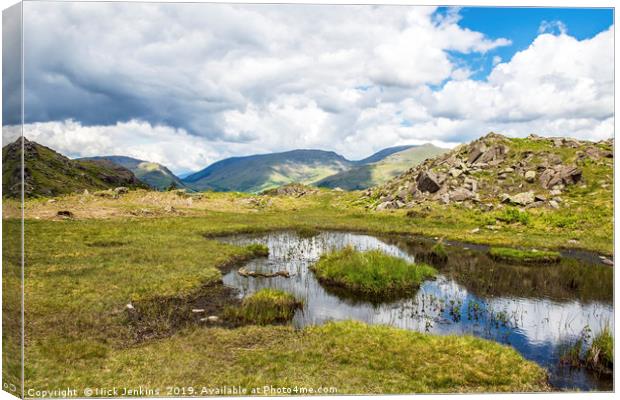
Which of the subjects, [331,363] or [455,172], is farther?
[455,172]

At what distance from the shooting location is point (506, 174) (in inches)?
2936

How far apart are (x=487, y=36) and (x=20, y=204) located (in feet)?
65.7

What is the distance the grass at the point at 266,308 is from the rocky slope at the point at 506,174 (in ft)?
163

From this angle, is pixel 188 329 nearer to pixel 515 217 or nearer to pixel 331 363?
pixel 331 363

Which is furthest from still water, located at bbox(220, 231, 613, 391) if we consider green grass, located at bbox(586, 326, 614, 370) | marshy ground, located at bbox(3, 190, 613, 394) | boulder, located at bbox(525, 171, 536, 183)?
boulder, located at bbox(525, 171, 536, 183)

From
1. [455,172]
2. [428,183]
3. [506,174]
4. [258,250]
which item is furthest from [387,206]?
[258,250]

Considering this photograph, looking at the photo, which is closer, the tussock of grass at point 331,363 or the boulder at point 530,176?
the tussock of grass at point 331,363

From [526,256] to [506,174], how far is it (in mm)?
42224

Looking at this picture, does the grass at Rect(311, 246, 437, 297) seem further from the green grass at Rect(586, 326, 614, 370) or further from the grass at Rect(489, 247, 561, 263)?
the green grass at Rect(586, 326, 614, 370)

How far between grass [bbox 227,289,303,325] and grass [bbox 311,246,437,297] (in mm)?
5824

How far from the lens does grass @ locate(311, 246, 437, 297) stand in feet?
86.9

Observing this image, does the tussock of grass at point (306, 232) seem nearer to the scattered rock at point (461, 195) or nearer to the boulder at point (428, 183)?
the scattered rock at point (461, 195)

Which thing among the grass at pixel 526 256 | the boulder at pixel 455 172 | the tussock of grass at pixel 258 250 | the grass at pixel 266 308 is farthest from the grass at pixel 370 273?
the boulder at pixel 455 172

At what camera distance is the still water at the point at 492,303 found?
18.9 m
